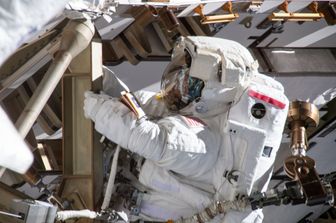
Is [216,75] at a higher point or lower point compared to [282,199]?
higher

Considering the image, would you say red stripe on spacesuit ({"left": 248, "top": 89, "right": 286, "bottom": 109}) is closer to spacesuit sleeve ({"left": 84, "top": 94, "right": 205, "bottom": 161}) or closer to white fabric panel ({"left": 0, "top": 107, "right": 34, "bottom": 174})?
spacesuit sleeve ({"left": 84, "top": 94, "right": 205, "bottom": 161})

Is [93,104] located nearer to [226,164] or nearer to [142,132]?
[142,132]

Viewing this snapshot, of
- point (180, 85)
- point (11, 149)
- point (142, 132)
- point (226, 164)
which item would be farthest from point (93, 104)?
point (11, 149)

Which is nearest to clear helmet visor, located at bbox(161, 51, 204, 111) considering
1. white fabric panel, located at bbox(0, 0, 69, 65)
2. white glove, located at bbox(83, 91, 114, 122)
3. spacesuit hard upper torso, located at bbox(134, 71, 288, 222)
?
spacesuit hard upper torso, located at bbox(134, 71, 288, 222)

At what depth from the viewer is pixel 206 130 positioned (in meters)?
2.60

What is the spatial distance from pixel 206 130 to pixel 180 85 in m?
0.23

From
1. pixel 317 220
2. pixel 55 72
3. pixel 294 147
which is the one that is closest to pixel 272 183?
pixel 317 220

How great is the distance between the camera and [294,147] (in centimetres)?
283

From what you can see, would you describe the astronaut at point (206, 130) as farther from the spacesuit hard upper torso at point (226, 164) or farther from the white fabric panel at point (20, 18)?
the white fabric panel at point (20, 18)

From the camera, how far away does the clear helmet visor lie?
2.65 metres

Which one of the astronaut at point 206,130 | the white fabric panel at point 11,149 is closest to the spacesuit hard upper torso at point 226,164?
the astronaut at point 206,130

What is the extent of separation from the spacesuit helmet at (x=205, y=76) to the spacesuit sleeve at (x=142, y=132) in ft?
0.62

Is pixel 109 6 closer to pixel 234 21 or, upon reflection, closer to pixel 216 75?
pixel 216 75

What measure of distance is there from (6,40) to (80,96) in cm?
184
